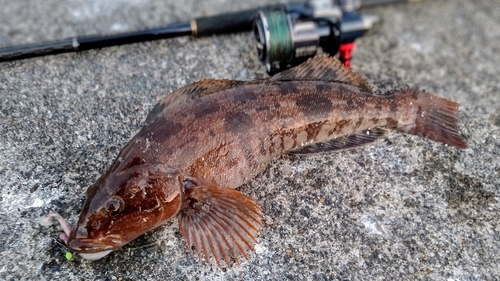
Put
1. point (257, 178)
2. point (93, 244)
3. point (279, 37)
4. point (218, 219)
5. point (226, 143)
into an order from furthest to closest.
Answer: point (279, 37) < point (257, 178) < point (226, 143) < point (218, 219) < point (93, 244)

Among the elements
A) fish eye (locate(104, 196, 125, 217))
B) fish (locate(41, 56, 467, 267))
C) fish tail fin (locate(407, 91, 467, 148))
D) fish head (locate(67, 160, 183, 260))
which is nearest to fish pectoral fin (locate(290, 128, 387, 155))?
fish (locate(41, 56, 467, 267))

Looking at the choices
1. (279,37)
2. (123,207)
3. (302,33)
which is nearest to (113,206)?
(123,207)

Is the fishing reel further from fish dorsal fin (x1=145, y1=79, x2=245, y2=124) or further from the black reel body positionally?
fish dorsal fin (x1=145, y1=79, x2=245, y2=124)

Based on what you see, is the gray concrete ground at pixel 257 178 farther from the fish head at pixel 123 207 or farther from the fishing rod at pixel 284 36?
the fish head at pixel 123 207

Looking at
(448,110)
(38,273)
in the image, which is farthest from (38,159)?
(448,110)

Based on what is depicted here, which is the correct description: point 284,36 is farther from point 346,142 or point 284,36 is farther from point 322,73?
point 346,142
